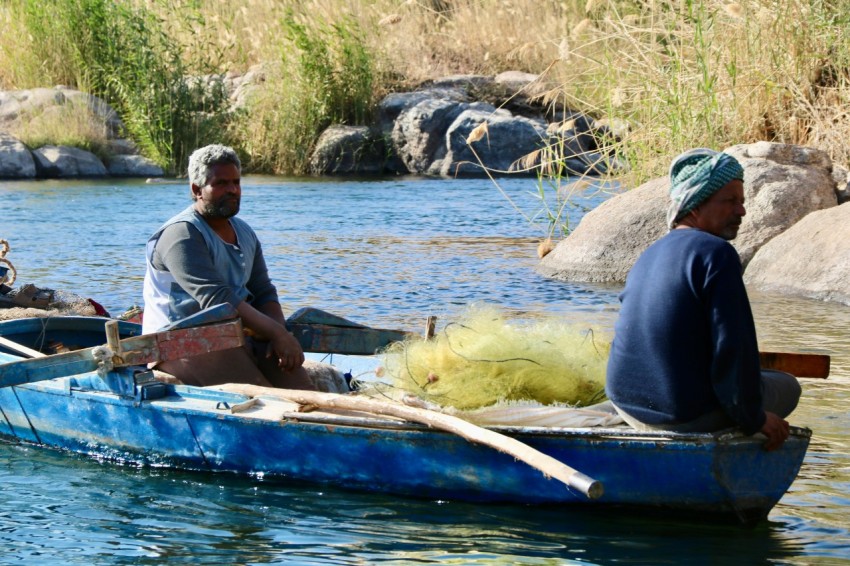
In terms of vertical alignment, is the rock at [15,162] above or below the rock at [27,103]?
below

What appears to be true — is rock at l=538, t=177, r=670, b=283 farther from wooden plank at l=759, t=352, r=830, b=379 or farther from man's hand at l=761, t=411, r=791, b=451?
man's hand at l=761, t=411, r=791, b=451

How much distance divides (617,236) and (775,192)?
148 cm

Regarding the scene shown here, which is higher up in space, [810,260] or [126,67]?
[126,67]

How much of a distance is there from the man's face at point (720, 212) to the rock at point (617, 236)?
22.4 feet

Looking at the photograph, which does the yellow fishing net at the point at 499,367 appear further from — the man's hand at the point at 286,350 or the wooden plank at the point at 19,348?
the wooden plank at the point at 19,348

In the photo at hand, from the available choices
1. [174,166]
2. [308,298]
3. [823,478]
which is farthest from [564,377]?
[174,166]

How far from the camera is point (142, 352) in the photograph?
224 inches

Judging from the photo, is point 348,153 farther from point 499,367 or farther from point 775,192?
point 499,367

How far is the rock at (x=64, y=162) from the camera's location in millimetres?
21656

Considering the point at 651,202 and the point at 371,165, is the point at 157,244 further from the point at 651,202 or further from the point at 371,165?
the point at 371,165

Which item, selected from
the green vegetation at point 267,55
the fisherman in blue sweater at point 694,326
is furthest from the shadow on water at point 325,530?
the green vegetation at point 267,55

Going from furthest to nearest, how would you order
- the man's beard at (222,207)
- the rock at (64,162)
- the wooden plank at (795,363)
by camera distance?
the rock at (64,162) < the man's beard at (222,207) < the wooden plank at (795,363)

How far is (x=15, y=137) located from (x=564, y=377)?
18.3 m

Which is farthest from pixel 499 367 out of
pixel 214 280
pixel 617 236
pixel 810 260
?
pixel 617 236
